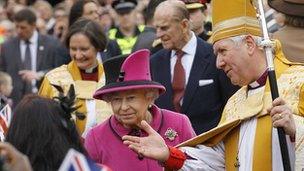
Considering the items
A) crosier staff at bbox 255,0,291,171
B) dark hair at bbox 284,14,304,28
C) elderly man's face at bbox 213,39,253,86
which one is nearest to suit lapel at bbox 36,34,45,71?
dark hair at bbox 284,14,304,28

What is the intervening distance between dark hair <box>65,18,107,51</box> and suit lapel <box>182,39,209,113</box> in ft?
2.70

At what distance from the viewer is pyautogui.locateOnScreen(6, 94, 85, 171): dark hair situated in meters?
5.79

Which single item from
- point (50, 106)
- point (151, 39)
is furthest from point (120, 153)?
point (151, 39)

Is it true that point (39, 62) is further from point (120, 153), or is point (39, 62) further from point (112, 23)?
point (120, 153)

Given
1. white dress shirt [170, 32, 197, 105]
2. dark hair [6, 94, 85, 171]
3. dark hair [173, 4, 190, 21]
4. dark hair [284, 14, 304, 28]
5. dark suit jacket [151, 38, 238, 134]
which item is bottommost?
dark suit jacket [151, 38, 238, 134]

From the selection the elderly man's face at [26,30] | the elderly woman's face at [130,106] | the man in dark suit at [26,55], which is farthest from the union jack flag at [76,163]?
the elderly man's face at [26,30]

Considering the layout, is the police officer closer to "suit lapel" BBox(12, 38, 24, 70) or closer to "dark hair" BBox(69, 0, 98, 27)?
"suit lapel" BBox(12, 38, 24, 70)

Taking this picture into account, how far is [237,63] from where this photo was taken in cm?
728

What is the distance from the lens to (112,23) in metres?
20.1

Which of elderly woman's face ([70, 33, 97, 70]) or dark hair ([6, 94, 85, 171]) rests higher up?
dark hair ([6, 94, 85, 171])

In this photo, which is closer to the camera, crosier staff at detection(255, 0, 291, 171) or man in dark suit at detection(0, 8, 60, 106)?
crosier staff at detection(255, 0, 291, 171)

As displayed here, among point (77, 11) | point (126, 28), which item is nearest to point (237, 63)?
point (77, 11)

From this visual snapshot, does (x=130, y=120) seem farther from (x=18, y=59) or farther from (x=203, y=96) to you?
(x=18, y=59)

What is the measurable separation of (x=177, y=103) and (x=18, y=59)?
6.07m
